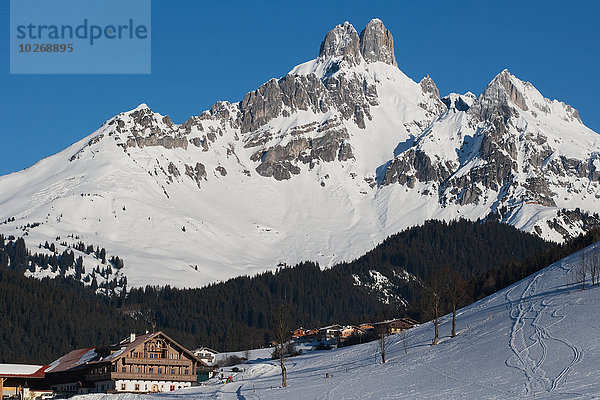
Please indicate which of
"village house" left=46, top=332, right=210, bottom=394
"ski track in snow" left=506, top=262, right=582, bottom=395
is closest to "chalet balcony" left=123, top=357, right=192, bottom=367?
"village house" left=46, top=332, right=210, bottom=394

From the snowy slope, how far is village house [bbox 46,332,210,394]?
10600 mm

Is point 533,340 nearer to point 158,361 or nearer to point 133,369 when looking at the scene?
point 158,361

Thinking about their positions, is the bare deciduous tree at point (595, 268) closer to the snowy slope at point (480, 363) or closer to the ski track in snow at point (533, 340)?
the snowy slope at point (480, 363)

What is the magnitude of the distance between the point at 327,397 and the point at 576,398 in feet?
93.1

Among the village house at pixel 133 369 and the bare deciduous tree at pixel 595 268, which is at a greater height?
the bare deciduous tree at pixel 595 268

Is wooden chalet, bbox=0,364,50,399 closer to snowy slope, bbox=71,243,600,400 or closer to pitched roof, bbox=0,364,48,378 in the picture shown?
pitched roof, bbox=0,364,48,378

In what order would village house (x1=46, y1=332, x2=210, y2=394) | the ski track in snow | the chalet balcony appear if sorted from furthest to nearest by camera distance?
the chalet balcony
village house (x1=46, y1=332, x2=210, y2=394)
the ski track in snow

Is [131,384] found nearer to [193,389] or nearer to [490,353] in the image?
[193,389]

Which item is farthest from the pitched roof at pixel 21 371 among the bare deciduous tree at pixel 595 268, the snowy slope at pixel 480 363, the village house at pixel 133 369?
the bare deciduous tree at pixel 595 268

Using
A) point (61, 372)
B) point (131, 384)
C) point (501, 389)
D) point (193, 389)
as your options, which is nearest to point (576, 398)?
point (501, 389)

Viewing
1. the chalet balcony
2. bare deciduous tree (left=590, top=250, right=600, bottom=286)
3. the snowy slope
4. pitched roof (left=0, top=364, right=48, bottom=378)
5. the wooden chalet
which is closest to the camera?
the snowy slope

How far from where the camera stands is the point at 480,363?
9600 cm

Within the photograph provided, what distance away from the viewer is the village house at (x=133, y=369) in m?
132

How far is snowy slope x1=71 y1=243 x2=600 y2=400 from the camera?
80250mm
